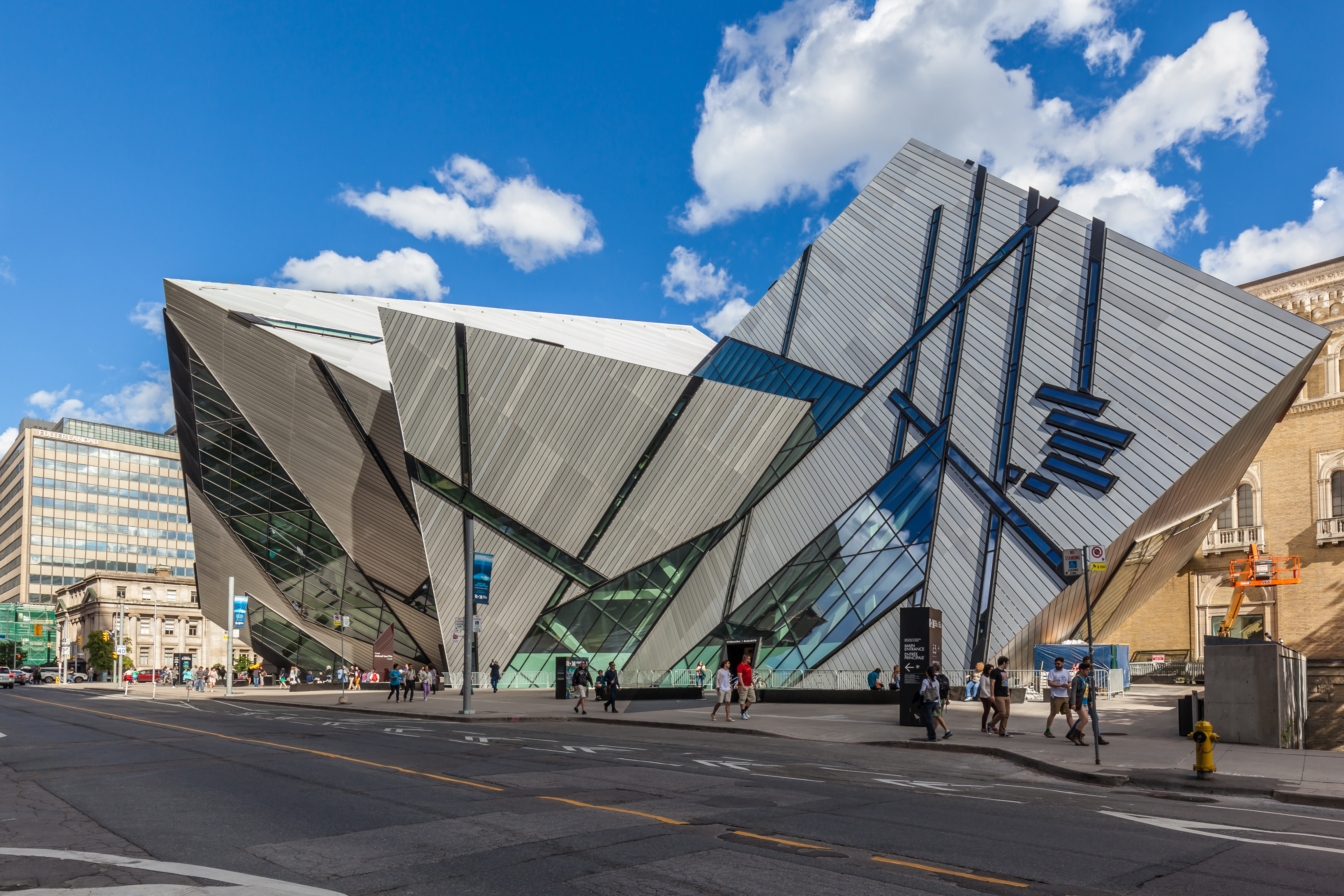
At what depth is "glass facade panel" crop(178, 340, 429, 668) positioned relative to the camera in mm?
47781

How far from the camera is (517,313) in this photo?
61625mm

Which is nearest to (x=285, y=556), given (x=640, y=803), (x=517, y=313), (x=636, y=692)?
(x=517, y=313)

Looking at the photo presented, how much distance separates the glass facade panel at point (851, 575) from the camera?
30641 mm

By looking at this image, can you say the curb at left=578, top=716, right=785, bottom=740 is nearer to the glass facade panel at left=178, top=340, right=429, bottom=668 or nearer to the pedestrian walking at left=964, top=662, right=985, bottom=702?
the pedestrian walking at left=964, top=662, right=985, bottom=702

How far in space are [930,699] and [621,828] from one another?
1107 centimetres

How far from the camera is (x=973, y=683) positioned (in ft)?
90.9

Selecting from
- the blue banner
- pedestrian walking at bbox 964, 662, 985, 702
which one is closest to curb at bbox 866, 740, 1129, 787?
pedestrian walking at bbox 964, 662, 985, 702

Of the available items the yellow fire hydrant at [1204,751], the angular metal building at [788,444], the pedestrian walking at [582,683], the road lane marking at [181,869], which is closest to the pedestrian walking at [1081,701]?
the yellow fire hydrant at [1204,751]

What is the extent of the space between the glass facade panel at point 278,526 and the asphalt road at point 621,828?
32.0 m

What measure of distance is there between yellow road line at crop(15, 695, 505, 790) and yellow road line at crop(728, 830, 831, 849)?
193cm

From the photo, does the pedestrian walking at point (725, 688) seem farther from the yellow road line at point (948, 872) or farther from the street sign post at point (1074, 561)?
the yellow road line at point (948, 872)

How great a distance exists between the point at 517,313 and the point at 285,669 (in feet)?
99.4

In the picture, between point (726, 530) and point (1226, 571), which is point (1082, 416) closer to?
point (726, 530)

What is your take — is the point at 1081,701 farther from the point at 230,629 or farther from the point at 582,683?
the point at 230,629
